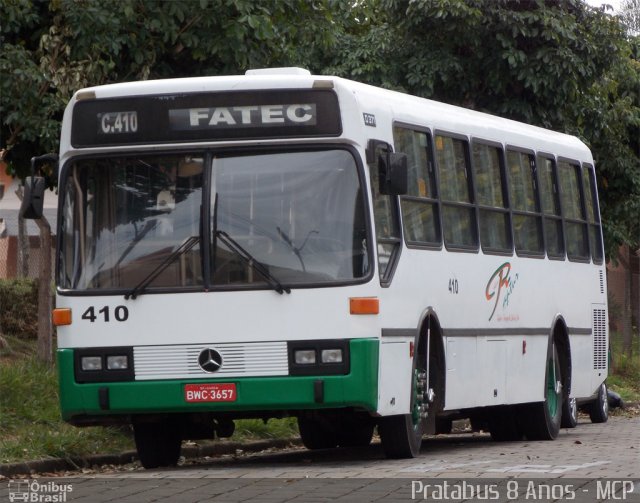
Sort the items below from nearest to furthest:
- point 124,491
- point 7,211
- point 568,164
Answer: point 124,491 → point 568,164 → point 7,211

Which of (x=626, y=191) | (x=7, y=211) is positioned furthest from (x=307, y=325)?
(x=7, y=211)

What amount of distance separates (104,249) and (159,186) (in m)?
0.64

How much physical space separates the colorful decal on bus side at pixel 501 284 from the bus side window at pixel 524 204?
0.43 metres

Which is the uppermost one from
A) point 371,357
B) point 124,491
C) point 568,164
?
point 568,164

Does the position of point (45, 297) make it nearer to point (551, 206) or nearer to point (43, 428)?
point (43, 428)

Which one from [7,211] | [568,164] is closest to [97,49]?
[568,164]

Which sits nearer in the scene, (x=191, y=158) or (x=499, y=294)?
(x=191, y=158)

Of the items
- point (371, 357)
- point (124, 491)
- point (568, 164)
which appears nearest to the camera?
point (124, 491)

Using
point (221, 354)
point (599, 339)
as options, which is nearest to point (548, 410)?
point (599, 339)

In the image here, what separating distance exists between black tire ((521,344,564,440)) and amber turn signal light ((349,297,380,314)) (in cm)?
527

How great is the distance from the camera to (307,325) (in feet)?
41.6

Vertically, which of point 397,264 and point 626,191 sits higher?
point 626,191

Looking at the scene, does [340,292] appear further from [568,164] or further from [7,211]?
[7,211]

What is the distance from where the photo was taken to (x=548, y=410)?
58.3 feet
